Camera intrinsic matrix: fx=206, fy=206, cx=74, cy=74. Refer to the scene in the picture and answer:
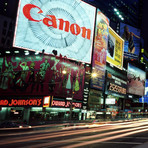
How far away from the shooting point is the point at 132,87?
102m

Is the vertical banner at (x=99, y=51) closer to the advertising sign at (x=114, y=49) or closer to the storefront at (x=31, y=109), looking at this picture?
the advertising sign at (x=114, y=49)

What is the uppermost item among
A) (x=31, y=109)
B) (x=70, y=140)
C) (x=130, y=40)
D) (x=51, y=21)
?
(x=130, y=40)

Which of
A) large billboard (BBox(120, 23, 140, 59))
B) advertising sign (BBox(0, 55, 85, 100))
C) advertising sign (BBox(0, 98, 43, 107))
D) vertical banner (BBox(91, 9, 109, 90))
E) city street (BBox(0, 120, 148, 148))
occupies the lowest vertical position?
city street (BBox(0, 120, 148, 148))

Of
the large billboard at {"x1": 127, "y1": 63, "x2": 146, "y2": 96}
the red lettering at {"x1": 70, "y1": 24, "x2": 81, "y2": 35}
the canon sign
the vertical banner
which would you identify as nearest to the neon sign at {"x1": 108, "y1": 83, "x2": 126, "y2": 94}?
the large billboard at {"x1": 127, "y1": 63, "x2": 146, "y2": 96}

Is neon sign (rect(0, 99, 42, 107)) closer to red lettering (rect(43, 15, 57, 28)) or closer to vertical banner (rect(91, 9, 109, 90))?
vertical banner (rect(91, 9, 109, 90))

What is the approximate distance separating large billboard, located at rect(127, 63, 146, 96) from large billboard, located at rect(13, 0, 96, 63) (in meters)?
40.3

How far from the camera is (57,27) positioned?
2473 inches

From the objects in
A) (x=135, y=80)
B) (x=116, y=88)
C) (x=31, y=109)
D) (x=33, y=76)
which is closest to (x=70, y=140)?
(x=33, y=76)

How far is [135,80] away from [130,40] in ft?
76.2

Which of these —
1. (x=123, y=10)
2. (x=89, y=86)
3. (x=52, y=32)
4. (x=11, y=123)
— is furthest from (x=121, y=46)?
(x=123, y=10)

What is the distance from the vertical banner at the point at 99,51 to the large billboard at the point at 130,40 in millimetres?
38447

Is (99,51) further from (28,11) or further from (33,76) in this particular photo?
(28,11)

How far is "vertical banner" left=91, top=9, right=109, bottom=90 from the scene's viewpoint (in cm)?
7025

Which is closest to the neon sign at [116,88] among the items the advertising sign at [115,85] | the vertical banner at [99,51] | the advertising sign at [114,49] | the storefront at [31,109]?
the advertising sign at [115,85]
